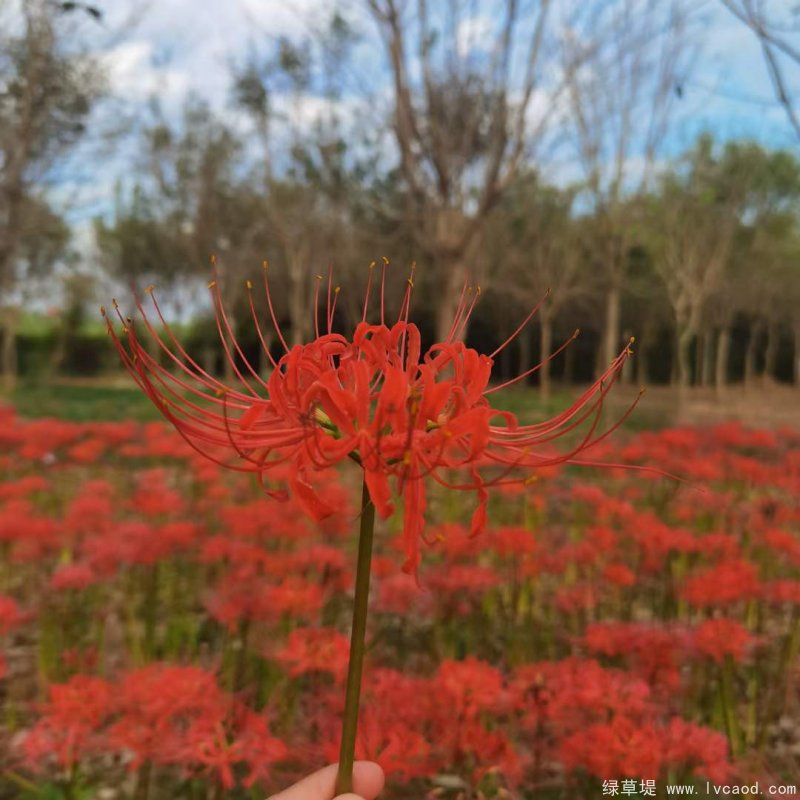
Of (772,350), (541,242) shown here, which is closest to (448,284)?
(541,242)

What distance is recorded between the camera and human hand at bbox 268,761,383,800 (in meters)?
0.88

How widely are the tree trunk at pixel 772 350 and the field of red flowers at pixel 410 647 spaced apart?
24.1m

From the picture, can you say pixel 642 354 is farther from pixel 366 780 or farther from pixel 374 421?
pixel 374 421

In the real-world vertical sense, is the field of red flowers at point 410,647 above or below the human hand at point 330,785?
below

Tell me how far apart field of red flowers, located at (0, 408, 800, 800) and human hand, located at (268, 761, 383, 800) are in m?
0.31

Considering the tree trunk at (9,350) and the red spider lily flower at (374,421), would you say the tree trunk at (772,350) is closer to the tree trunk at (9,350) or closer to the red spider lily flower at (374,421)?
the tree trunk at (9,350)

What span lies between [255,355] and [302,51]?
21.5 m

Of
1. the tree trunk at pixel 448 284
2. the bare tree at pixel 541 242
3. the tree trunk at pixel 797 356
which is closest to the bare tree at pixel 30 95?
the tree trunk at pixel 448 284

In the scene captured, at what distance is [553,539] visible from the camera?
3.40 m

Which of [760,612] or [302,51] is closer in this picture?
[760,612]

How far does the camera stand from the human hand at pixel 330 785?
878 mm

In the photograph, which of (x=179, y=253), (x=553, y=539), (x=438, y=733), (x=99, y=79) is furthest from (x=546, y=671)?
(x=179, y=253)

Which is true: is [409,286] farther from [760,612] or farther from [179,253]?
[179,253]

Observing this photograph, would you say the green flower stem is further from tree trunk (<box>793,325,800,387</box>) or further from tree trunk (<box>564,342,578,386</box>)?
tree trunk (<box>793,325,800,387</box>)
